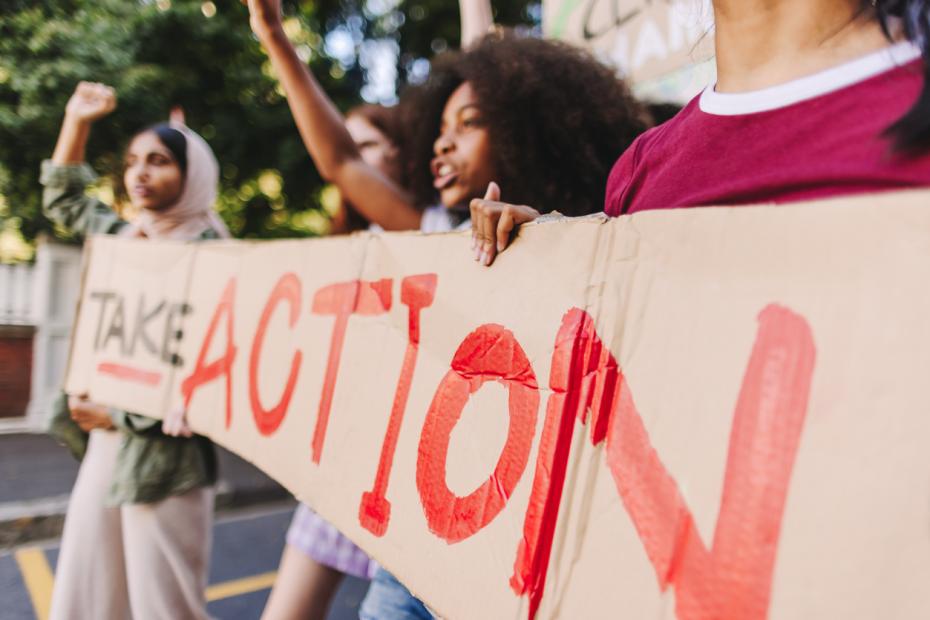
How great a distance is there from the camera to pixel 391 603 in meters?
1.28

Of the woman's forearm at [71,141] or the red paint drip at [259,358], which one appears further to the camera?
the woman's forearm at [71,141]

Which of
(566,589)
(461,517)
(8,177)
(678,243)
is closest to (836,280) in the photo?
(678,243)

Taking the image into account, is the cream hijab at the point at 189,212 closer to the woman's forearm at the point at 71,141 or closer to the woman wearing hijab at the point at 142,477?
the woman wearing hijab at the point at 142,477

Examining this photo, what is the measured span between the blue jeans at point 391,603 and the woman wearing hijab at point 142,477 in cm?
60

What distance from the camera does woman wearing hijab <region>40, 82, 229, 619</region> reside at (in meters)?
1.62

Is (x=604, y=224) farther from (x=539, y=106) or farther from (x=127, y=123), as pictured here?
(x=127, y=123)

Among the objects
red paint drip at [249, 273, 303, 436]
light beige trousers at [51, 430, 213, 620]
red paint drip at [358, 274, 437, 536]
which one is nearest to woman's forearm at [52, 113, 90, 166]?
light beige trousers at [51, 430, 213, 620]

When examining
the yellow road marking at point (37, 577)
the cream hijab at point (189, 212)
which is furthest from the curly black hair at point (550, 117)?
the yellow road marking at point (37, 577)

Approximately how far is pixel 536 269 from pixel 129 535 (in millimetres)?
1361

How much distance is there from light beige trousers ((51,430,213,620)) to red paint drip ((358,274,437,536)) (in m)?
0.88

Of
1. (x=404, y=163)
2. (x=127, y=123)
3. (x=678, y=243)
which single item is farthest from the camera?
(x=127, y=123)

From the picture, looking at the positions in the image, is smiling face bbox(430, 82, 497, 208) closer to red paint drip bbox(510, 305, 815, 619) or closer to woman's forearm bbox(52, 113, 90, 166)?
red paint drip bbox(510, 305, 815, 619)

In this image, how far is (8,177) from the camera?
532cm

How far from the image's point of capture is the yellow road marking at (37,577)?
2764 millimetres
